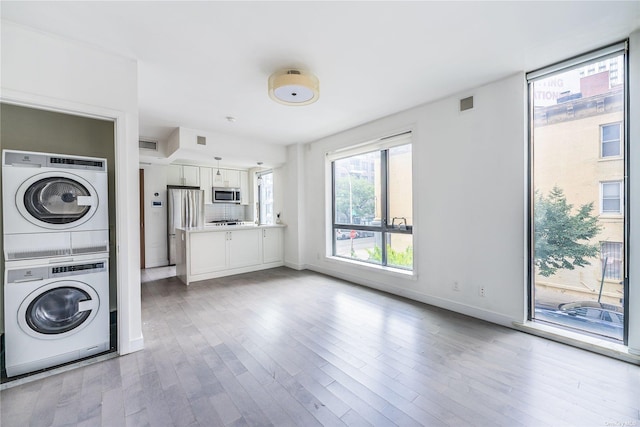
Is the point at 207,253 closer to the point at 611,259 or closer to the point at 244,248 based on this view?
the point at 244,248

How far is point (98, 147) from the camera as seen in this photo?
8.87 feet

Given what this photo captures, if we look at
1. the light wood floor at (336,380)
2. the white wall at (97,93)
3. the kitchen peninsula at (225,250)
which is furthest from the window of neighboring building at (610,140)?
the kitchen peninsula at (225,250)

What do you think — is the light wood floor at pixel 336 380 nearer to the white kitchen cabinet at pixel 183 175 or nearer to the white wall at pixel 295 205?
the white wall at pixel 295 205

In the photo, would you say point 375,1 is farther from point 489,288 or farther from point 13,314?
point 13,314

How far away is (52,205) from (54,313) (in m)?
0.89

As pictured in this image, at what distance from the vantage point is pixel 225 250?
16.8ft

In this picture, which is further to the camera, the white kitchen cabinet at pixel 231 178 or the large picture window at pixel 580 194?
the white kitchen cabinet at pixel 231 178

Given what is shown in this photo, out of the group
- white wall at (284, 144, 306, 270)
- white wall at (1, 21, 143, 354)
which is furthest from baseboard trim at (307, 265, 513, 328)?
white wall at (1, 21, 143, 354)

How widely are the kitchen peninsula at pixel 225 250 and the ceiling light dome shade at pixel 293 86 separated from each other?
3.06 meters

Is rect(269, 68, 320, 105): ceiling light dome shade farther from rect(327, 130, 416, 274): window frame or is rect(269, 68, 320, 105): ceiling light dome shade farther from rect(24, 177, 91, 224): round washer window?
rect(24, 177, 91, 224): round washer window

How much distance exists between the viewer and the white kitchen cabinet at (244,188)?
24.3ft

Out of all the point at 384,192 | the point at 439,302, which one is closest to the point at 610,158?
the point at 439,302

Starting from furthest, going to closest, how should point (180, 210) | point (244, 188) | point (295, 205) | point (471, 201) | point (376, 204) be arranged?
point (244, 188)
point (180, 210)
point (295, 205)
point (376, 204)
point (471, 201)

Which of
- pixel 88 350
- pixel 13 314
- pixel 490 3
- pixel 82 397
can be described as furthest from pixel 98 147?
pixel 490 3
